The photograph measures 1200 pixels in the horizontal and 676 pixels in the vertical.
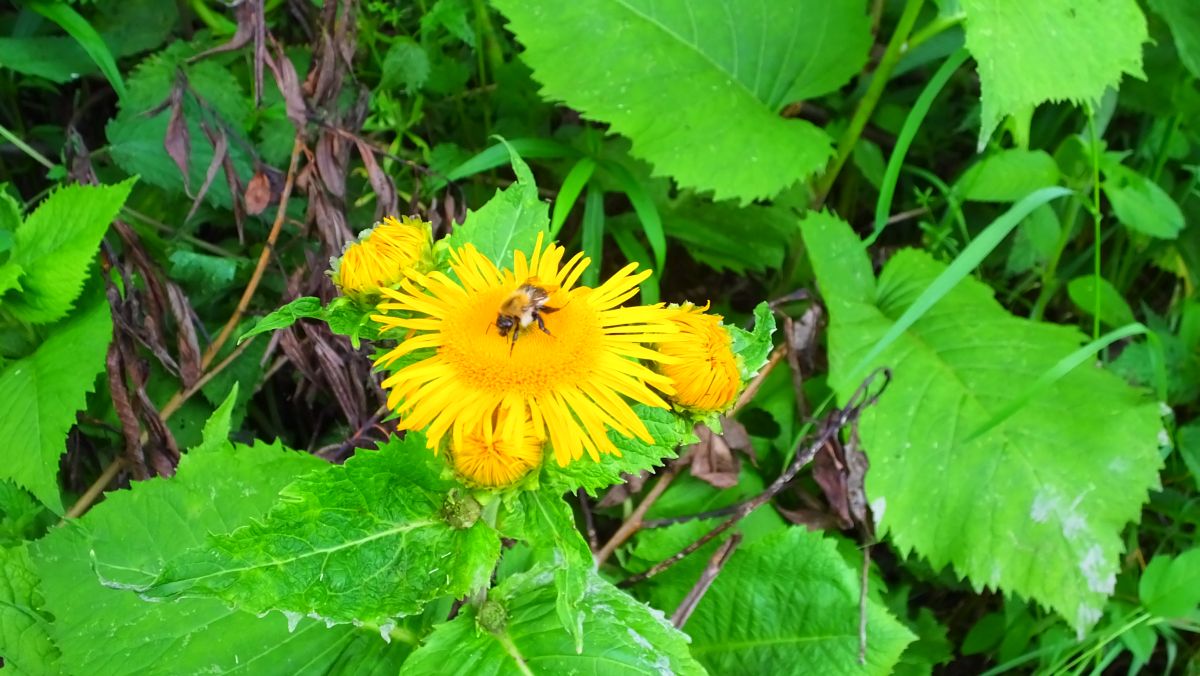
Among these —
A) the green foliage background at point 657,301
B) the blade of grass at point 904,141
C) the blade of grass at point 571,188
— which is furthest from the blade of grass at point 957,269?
the blade of grass at point 571,188

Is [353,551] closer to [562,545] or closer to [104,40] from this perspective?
[562,545]

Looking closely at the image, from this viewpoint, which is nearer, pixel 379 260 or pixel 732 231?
pixel 379 260

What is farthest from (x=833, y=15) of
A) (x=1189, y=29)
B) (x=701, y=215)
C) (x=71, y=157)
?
(x=71, y=157)

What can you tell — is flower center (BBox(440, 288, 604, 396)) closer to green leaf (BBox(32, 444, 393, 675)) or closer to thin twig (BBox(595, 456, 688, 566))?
green leaf (BBox(32, 444, 393, 675))

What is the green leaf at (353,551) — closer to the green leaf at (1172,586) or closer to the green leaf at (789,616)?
the green leaf at (789,616)

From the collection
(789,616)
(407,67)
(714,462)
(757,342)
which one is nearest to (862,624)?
(789,616)

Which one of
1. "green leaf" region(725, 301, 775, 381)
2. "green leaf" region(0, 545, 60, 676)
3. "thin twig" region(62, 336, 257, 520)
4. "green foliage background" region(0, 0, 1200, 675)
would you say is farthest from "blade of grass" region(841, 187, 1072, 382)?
"green leaf" region(0, 545, 60, 676)

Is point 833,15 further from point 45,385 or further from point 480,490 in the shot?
point 45,385
